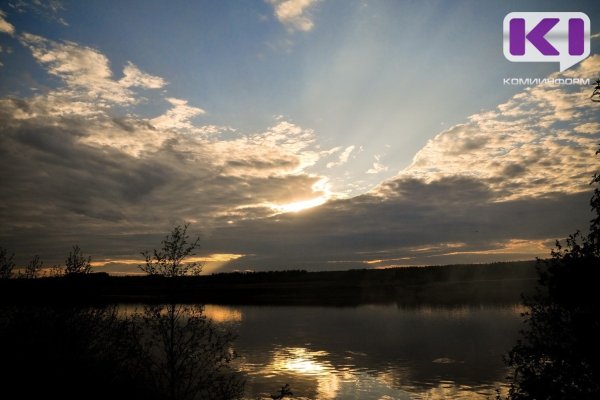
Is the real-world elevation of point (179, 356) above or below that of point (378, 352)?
above

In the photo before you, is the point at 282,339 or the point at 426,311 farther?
the point at 426,311

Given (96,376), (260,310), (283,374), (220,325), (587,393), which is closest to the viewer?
(587,393)

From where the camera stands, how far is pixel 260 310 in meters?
102

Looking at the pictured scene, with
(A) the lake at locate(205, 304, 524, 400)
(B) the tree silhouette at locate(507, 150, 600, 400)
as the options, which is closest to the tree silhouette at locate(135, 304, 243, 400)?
(A) the lake at locate(205, 304, 524, 400)

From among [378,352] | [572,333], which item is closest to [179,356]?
[572,333]

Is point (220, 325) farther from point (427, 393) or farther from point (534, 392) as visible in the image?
point (534, 392)

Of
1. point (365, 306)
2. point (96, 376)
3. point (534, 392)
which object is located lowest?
point (365, 306)

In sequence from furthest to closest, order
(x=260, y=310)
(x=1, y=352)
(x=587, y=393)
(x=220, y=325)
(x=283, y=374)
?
(x=260, y=310) → (x=220, y=325) → (x=283, y=374) → (x=1, y=352) → (x=587, y=393)

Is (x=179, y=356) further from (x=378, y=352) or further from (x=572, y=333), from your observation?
(x=378, y=352)

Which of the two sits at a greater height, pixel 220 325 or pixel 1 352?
pixel 1 352

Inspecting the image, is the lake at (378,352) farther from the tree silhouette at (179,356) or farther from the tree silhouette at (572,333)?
the tree silhouette at (572,333)

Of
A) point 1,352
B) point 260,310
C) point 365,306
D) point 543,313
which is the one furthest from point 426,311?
point 1,352

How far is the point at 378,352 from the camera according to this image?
50.6 metres

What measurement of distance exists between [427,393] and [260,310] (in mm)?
72201
